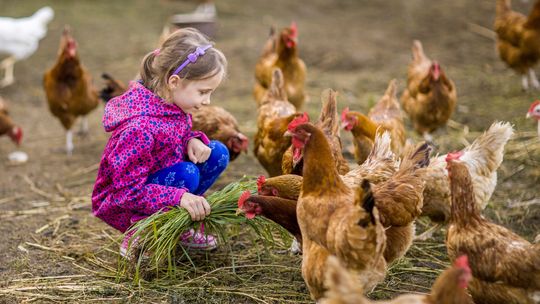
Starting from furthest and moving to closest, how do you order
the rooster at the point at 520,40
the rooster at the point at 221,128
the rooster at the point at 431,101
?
1. the rooster at the point at 520,40
2. the rooster at the point at 431,101
3. the rooster at the point at 221,128

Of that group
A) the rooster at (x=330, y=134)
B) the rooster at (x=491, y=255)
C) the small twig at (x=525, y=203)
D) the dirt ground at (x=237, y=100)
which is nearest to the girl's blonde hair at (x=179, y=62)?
the rooster at (x=330, y=134)

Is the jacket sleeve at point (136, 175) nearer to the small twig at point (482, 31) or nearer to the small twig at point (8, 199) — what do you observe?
the small twig at point (8, 199)

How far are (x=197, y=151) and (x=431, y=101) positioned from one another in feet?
9.60

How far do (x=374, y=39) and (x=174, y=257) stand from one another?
23.8 feet

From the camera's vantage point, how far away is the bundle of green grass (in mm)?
3451

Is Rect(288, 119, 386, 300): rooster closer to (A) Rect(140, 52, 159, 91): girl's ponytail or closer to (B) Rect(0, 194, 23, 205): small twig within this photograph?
(A) Rect(140, 52, 159, 91): girl's ponytail

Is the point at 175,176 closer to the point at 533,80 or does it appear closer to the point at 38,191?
the point at 38,191

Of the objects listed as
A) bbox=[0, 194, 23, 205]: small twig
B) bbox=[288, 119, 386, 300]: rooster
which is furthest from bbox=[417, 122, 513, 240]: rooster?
bbox=[0, 194, 23, 205]: small twig

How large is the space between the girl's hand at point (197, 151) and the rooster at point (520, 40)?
5103mm

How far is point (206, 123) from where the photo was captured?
196 inches

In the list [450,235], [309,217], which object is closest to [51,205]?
[309,217]

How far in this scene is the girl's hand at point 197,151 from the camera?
3777 mm

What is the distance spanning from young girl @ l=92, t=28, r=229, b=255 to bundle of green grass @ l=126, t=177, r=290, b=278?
Answer: 79 mm

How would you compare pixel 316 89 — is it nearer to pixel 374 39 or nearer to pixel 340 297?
pixel 374 39
